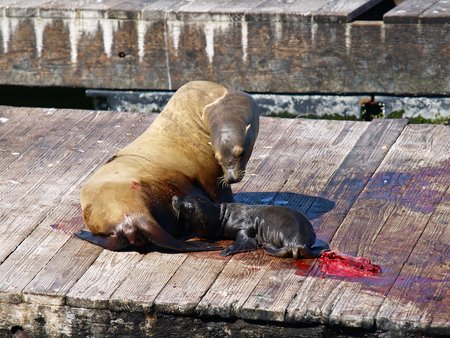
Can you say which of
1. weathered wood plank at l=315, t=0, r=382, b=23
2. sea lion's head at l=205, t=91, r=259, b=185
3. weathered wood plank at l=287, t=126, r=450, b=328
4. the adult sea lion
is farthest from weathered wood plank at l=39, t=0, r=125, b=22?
sea lion's head at l=205, t=91, r=259, b=185

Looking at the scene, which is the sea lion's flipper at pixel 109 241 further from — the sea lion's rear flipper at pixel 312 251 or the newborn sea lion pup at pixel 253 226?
the sea lion's rear flipper at pixel 312 251

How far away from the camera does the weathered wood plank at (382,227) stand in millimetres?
5156

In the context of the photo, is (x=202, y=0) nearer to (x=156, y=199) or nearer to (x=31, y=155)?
(x=31, y=155)

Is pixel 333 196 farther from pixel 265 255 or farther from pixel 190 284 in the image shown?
pixel 190 284

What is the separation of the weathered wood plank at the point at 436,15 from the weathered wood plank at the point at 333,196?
43.0 inches

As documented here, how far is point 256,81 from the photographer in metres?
8.94

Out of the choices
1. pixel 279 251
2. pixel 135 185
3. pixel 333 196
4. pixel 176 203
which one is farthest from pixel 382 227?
pixel 135 185

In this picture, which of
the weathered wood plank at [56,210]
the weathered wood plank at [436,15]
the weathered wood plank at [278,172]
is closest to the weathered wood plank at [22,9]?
the weathered wood plank at [56,210]

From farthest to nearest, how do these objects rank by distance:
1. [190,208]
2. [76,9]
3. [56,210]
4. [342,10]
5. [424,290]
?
[76,9], [342,10], [56,210], [190,208], [424,290]

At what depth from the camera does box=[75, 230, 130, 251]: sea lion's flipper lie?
579cm

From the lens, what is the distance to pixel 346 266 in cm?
550

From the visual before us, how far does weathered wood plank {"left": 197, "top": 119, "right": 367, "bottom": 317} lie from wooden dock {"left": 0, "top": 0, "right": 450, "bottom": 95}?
3.53ft

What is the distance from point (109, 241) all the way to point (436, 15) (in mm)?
3602

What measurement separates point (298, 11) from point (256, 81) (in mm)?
636
